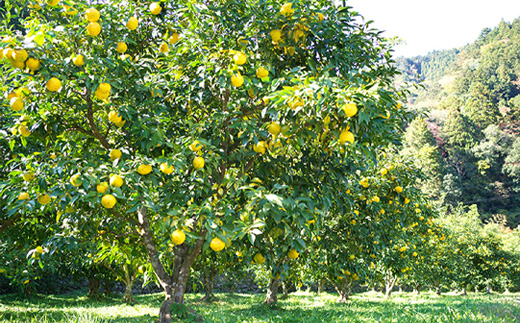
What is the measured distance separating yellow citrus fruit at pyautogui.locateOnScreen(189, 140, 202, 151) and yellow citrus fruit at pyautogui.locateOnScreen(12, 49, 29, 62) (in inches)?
42.4

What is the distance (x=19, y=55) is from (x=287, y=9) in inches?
70.2

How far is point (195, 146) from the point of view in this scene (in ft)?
7.75

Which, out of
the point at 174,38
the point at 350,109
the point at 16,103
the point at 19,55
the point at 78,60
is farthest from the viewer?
the point at 174,38

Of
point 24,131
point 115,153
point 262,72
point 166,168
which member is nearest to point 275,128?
point 262,72

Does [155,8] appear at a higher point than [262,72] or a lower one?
higher

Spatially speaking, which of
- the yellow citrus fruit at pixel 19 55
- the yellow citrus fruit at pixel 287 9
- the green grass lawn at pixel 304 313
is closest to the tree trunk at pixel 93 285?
the green grass lawn at pixel 304 313

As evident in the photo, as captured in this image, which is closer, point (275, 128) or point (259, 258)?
point (275, 128)

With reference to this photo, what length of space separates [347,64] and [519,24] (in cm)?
6816

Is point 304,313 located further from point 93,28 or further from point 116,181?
point 93,28

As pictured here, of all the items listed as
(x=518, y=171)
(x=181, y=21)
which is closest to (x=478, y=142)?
(x=518, y=171)

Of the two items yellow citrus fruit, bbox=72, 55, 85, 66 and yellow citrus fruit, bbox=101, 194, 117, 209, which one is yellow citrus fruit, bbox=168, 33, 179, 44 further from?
yellow citrus fruit, bbox=101, 194, 117, 209

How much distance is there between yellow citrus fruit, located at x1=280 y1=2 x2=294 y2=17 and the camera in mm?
2607

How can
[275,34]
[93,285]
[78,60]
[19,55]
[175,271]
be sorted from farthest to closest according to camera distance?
[93,285]
[175,271]
[275,34]
[78,60]
[19,55]

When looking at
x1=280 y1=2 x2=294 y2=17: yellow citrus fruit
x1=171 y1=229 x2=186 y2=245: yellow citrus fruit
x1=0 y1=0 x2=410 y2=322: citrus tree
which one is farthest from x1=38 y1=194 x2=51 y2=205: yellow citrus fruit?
x1=280 y1=2 x2=294 y2=17: yellow citrus fruit
